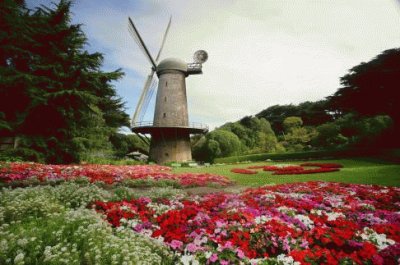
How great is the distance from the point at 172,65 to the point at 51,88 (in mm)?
17691

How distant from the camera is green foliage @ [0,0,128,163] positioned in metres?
19.3

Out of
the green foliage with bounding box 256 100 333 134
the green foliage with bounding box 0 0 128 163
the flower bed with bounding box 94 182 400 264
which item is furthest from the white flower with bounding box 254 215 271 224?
the green foliage with bounding box 256 100 333 134

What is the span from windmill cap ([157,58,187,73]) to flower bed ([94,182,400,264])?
30.1m

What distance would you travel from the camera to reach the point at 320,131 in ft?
131

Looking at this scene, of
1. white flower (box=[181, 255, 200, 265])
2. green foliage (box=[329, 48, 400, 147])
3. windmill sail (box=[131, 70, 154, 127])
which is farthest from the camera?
windmill sail (box=[131, 70, 154, 127])

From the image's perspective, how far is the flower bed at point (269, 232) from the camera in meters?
4.00

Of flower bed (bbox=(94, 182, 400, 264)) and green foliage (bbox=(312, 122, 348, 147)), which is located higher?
green foliage (bbox=(312, 122, 348, 147))

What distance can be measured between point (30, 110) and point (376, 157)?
2892cm

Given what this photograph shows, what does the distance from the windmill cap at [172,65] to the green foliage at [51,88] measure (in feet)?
41.1

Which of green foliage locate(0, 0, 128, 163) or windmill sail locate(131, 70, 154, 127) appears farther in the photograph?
windmill sail locate(131, 70, 154, 127)

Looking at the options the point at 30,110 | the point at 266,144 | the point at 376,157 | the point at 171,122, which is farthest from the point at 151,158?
the point at 376,157

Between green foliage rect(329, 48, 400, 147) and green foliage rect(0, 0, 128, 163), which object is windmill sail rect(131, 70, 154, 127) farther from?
green foliage rect(329, 48, 400, 147)

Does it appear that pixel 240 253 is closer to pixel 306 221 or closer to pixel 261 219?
pixel 261 219

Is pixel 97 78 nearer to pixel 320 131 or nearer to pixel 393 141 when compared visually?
pixel 393 141
